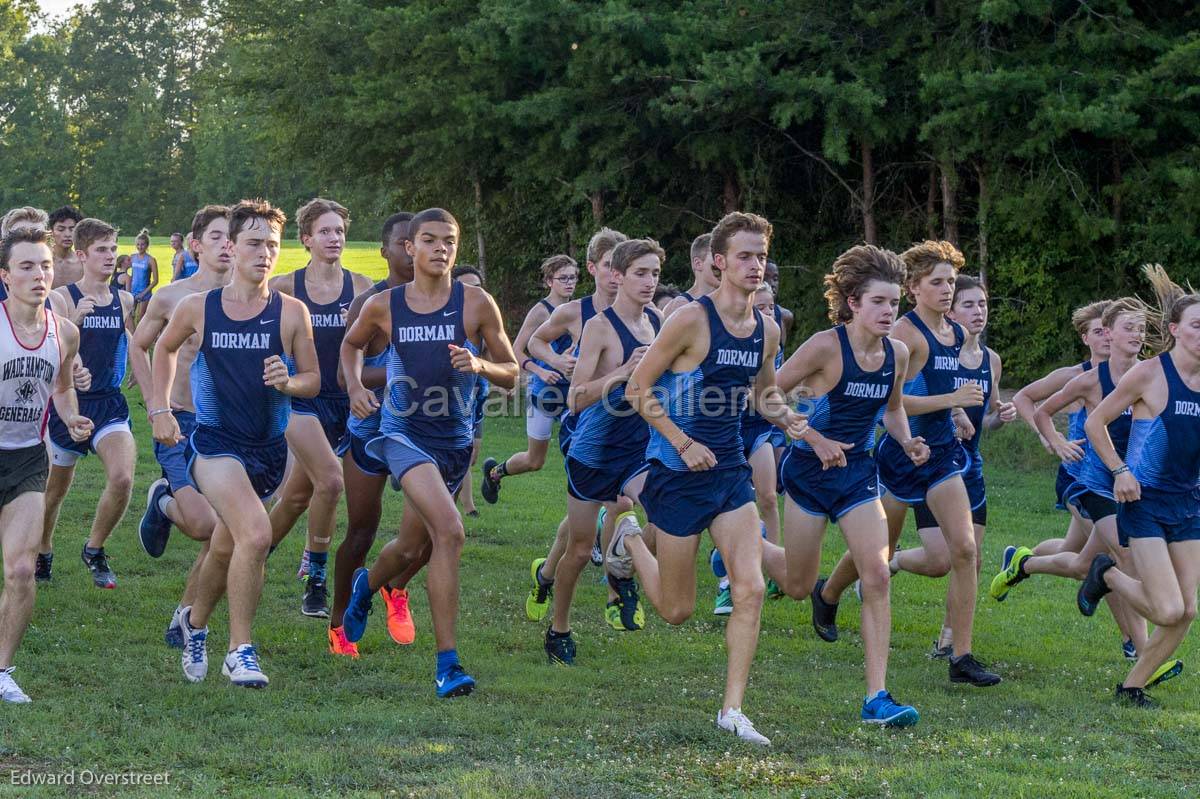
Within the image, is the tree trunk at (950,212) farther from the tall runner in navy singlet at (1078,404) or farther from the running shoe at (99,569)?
the running shoe at (99,569)

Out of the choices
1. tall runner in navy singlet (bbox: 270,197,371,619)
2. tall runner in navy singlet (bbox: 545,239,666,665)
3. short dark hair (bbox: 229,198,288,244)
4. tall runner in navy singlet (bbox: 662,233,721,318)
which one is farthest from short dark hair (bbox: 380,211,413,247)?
tall runner in navy singlet (bbox: 662,233,721,318)

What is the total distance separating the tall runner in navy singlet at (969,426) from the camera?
328 inches

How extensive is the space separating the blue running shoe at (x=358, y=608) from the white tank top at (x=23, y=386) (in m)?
1.82

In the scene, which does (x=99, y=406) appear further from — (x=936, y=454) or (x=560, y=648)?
(x=936, y=454)

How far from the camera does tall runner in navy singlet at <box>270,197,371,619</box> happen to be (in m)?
8.64

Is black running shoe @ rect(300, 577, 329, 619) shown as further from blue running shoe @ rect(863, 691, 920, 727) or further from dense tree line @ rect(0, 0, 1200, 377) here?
dense tree line @ rect(0, 0, 1200, 377)

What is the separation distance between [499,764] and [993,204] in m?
14.4

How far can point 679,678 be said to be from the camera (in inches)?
303

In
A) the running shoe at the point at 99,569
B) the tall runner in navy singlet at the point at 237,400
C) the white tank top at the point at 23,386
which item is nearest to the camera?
the white tank top at the point at 23,386

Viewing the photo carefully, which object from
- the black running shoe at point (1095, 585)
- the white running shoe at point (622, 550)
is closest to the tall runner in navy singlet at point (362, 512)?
the white running shoe at point (622, 550)

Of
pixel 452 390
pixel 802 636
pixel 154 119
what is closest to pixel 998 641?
pixel 802 636

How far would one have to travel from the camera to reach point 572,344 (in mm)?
10852

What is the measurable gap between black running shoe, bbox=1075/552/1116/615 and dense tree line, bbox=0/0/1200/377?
974 cm

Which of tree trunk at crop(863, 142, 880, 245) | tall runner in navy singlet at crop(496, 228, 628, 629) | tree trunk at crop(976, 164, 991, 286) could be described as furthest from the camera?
tree trunk at crop(863, 142, 880, 245)
